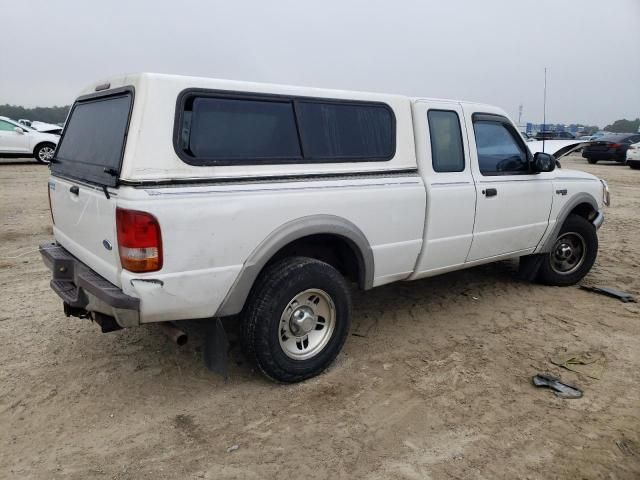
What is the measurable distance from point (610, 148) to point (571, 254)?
59.7ft

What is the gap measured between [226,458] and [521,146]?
3.76 m

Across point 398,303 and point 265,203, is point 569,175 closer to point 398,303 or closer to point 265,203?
point 398,303

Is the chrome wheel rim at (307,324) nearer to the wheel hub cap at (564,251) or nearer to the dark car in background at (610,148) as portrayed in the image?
the wheel hub cap at (564,251)

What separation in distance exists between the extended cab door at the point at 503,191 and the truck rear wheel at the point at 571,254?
1.75 ft

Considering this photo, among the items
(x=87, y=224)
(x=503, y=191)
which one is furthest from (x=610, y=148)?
(x=87, y=224)

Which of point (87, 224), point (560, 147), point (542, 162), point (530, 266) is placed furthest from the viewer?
point (560, 147)

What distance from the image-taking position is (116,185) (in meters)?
2.73

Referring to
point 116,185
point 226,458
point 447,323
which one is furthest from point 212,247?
point 447,323

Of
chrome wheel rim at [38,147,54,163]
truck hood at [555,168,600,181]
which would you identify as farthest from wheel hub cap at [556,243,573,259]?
chrome wheel rim at [38,147,54,163]

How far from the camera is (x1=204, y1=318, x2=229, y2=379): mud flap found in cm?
318

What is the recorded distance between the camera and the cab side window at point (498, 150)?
443 cm

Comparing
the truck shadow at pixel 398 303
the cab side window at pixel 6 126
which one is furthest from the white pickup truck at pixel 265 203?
the cab side window at pixel 6 126

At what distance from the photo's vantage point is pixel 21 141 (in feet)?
52.2

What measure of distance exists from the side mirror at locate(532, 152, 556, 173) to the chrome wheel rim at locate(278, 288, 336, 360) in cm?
251
